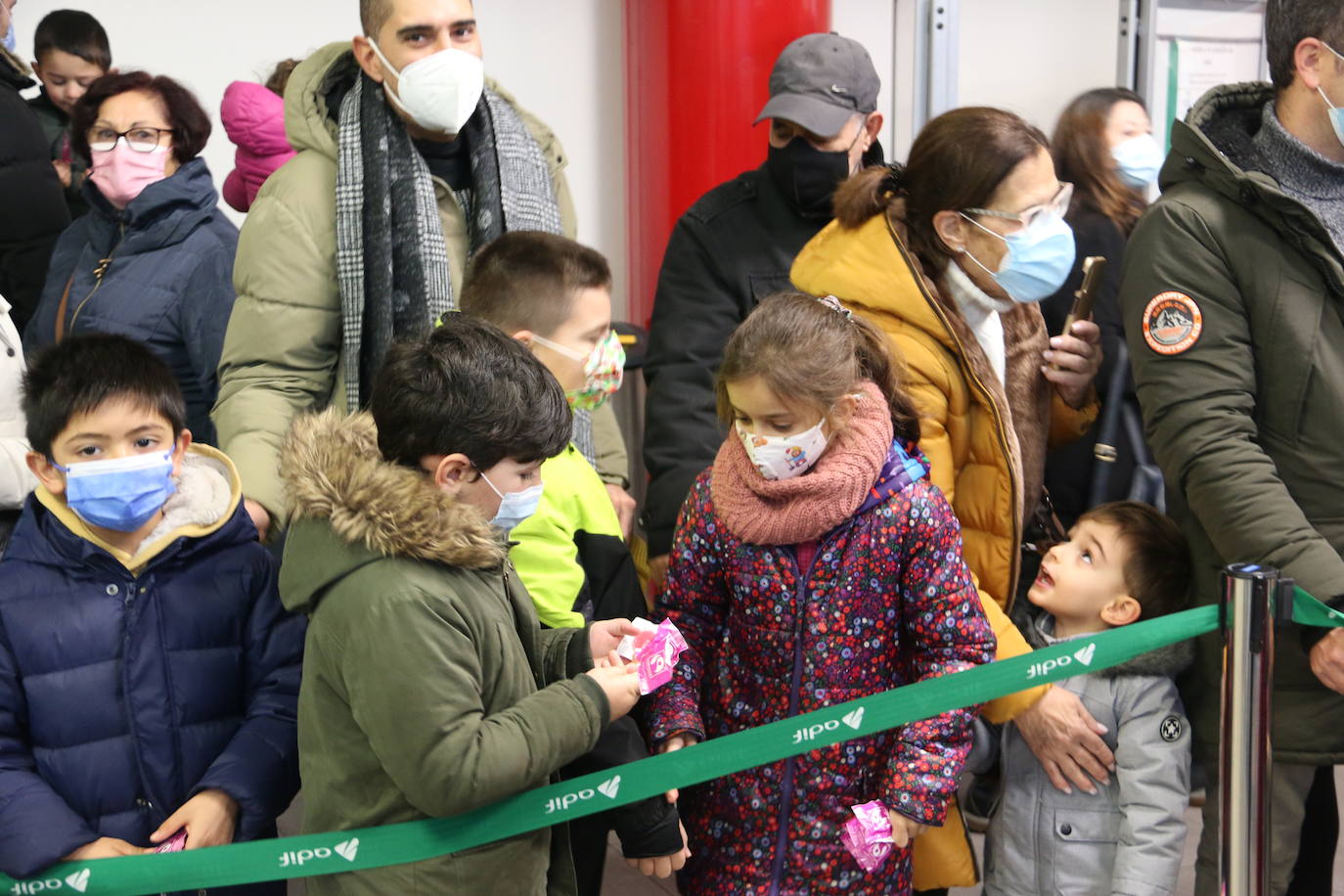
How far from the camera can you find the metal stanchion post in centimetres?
219

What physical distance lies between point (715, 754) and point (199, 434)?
1608mm

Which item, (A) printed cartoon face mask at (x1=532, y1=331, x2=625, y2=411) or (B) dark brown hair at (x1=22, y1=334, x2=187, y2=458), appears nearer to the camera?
(B) dark brown hair at (x1=22, y1=334, x2=187, y2=458)

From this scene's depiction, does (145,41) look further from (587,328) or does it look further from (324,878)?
(324,878)

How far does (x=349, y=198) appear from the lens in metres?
2.76

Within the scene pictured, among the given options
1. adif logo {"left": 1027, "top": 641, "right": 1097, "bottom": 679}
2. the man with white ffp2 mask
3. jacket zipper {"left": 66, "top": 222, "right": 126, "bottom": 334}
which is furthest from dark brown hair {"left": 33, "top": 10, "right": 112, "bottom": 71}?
adif logo {"left": 1027, "top": 641, "right": 1097, "bottom": 679}

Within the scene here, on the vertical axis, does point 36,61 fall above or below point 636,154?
above

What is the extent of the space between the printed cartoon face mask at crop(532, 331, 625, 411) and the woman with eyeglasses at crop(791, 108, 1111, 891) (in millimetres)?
409

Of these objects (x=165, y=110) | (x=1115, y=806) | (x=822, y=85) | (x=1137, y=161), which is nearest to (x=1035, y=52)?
(x=1137, y=161)

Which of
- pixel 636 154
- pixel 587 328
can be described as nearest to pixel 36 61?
pixel 636 154

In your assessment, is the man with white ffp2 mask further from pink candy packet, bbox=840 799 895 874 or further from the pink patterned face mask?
pink candy packet, bbox=840 799 895 874

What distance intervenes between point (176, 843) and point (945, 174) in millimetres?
1740

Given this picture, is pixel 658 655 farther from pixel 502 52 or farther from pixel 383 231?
pixel 502 52

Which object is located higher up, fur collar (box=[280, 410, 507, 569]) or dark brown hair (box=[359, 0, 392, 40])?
dark brown hair (box=[359, 0, 392, 40])

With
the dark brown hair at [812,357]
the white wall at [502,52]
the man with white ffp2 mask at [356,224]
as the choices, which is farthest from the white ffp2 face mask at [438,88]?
the white wall at [502,52]
